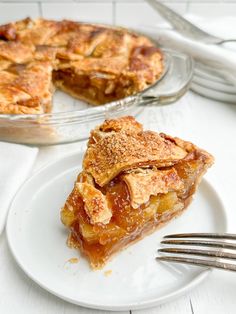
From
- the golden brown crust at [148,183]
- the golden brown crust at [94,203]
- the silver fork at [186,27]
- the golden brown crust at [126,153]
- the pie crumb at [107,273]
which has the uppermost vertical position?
the silver fork at [186,27]

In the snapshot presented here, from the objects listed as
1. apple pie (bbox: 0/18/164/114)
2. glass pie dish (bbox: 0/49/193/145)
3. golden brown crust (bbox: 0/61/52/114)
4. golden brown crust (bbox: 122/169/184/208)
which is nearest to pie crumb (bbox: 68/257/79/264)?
golden brown crust (bbox: 122/169/184/208)

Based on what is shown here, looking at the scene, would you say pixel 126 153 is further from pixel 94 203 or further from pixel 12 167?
pixel 12 167

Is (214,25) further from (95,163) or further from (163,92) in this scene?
(95,163)

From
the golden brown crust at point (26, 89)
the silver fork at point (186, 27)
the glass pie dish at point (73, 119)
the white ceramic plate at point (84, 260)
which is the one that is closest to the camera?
the white ceramic plate at point (84, 260)

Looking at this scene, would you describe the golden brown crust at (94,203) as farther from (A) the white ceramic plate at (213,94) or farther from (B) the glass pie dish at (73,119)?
(A) the white ceramic plate at (213,94)

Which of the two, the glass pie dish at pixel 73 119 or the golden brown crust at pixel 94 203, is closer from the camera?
the golden brown crust at pixel 94 203

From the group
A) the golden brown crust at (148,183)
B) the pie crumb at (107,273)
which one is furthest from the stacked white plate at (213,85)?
the pie crumb at (107,273)
